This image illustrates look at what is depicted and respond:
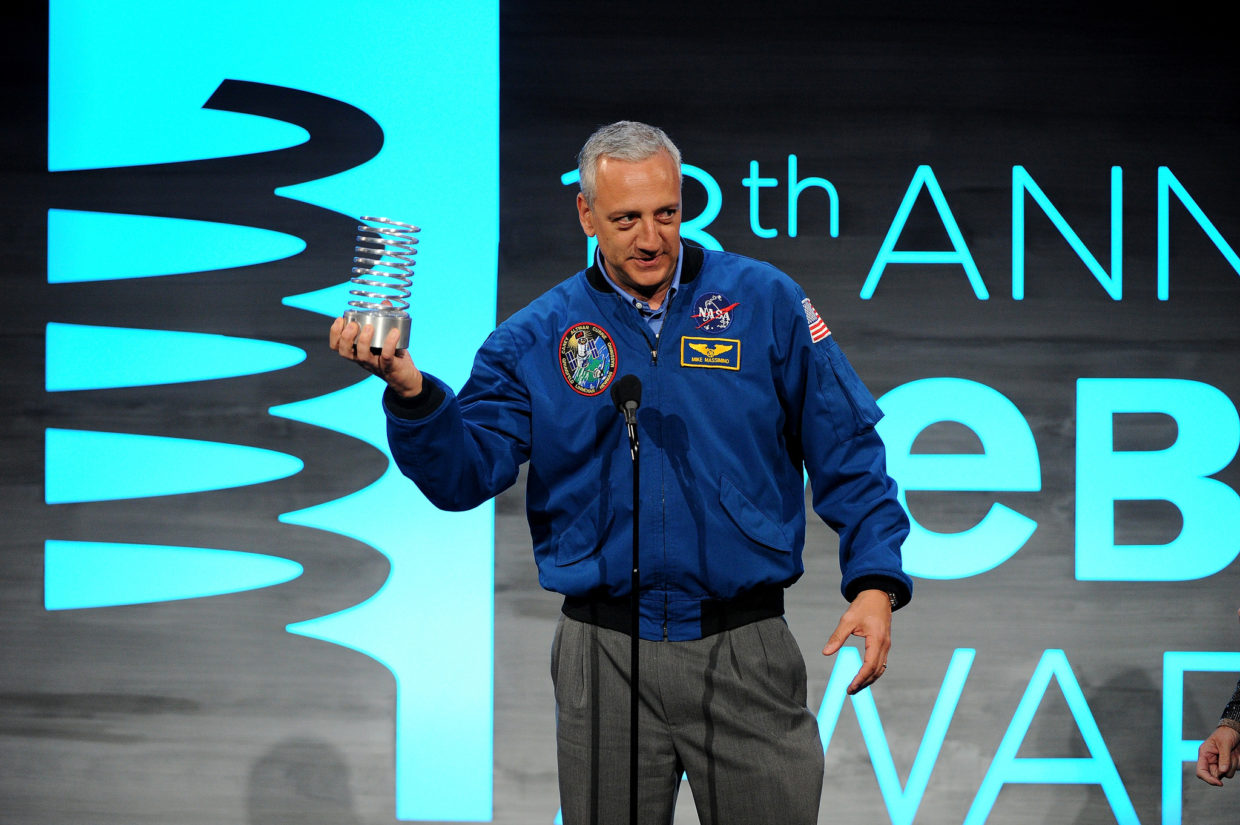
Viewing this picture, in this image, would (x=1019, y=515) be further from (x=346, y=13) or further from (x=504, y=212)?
(x=346, y=13)

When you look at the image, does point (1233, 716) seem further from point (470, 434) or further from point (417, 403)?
point (417, 403)

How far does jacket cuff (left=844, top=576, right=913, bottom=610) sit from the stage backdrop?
4.54 feet

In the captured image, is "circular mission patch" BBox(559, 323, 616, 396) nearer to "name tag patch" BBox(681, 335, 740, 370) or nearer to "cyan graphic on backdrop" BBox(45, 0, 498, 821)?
"name tag patch" BBox(681, 335, 740, 370)

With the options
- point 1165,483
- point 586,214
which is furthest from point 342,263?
point 1165,483

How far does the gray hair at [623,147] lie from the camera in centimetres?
165

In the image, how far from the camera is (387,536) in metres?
2.98

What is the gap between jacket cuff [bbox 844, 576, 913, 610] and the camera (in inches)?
62.3

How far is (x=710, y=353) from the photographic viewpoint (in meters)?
1.68

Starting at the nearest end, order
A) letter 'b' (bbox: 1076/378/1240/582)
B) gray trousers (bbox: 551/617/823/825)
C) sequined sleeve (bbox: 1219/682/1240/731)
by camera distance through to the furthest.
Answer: gray trousers (bbox: 551/617/823/825), sequined sleeve (bbox: 1219/682/1240/731), letter 'b' (bbox: 1076/378/1240/582)

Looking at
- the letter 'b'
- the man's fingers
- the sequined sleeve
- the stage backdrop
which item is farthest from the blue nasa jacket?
the letter 'b'

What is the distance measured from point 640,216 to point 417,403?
433 mm

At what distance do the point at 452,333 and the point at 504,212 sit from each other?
1.15ft

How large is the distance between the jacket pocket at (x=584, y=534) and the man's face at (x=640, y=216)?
1.14 feet

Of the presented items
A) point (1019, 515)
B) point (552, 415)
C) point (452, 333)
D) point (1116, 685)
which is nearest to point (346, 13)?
point (452, 333)
